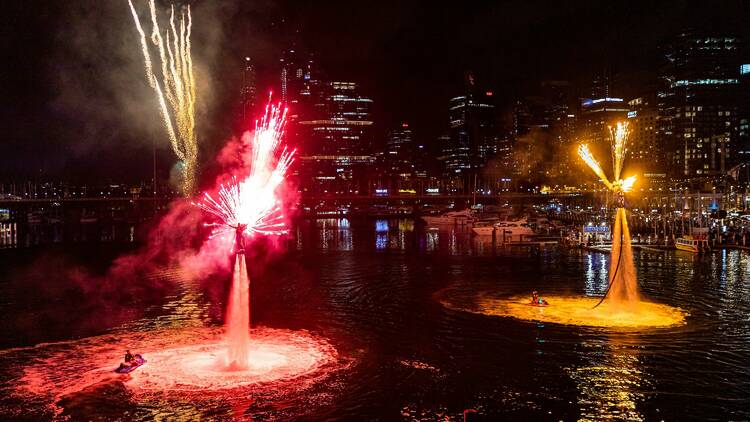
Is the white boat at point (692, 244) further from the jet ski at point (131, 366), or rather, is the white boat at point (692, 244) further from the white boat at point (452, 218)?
the white boat at point (452, 218)

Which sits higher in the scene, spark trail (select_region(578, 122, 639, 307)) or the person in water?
spark trail (select_region(578, 122, 639, 307))

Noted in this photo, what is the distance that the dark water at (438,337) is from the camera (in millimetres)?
16703

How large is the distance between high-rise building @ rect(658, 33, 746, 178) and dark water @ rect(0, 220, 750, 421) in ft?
515

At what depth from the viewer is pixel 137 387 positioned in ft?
59.5

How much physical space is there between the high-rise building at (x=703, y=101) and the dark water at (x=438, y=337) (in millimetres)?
156930

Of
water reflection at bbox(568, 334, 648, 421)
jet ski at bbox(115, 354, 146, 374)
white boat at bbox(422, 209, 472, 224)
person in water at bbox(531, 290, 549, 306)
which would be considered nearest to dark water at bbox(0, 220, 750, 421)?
water reflection at bbox(568, 334, 648, 421)

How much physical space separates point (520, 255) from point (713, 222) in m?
39.7

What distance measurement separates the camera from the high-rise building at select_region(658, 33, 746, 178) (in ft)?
612

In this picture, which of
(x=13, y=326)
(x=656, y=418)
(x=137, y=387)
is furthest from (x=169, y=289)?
(x=656, y=418)

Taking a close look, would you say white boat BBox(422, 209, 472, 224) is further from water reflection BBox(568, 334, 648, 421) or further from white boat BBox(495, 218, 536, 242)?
water reflection BBox(568, 334, 648, 421)

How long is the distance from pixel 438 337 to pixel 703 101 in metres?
193

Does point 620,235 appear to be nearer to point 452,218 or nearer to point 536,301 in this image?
point 536,301

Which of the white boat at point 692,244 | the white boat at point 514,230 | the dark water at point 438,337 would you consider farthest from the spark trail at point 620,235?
the white boat at point 514,230

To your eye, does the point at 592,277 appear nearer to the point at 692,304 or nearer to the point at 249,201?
the point at 692,304
